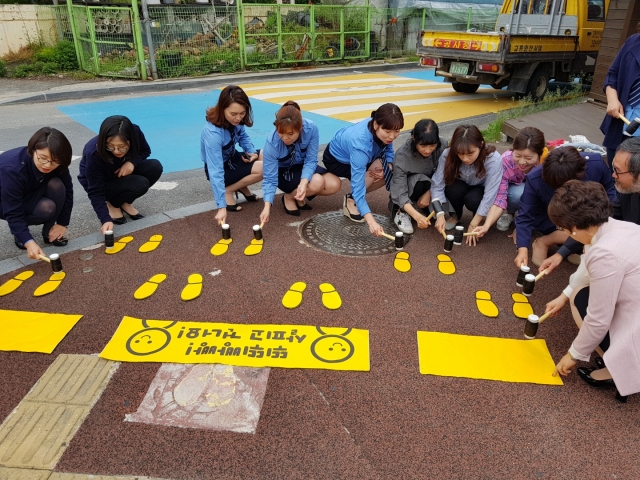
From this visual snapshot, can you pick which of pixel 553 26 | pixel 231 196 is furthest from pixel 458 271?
pixel 553 26

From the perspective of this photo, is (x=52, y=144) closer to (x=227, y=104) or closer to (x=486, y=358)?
(x=227, y=104)

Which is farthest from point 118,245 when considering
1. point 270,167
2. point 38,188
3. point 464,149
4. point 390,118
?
point 464,149

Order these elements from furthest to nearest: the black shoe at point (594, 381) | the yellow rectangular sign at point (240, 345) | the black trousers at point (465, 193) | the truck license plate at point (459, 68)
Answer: the truck license plate at point (459, 68) < the black trousers at point (465, 193) < the yellow rectangular sign at point (240, 345) < the black shoe at point (594, 381)

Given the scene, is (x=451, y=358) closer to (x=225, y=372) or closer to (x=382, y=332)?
(x=382, y=332)

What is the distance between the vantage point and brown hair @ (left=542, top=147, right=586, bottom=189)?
9.47 ft

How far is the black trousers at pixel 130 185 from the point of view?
3.92 m

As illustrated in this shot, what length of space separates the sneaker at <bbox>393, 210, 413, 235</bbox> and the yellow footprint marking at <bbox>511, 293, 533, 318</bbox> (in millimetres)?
1084

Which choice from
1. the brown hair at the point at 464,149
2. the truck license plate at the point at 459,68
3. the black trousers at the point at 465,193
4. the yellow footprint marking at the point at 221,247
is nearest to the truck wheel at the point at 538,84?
the truck license plate at the point at 459,68

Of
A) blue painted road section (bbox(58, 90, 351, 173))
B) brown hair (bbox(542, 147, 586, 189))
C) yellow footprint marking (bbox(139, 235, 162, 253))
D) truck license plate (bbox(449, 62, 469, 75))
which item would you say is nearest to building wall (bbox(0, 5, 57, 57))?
blue painted road section (bbox(58, 90, 351, 173))

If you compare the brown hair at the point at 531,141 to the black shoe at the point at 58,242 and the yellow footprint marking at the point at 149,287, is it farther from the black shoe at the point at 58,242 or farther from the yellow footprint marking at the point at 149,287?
the black shoe at the point at 58,242

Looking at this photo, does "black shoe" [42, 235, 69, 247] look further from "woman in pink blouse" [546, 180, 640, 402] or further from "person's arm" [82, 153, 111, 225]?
"woman in pink blouse" [546, 180, 640, 402]

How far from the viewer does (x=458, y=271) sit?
3350mm

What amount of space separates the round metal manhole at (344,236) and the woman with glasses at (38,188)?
181 cm

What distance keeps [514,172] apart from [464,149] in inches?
26.3
